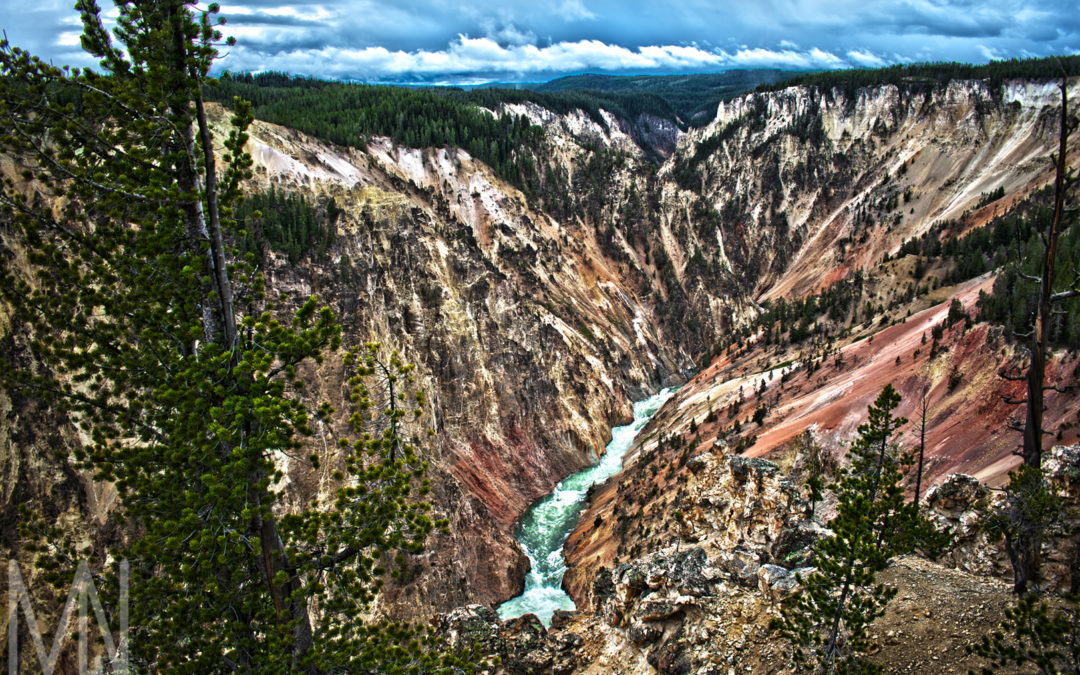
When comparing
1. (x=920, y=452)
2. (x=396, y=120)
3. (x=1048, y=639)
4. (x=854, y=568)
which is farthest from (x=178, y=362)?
(x=396, y=120)

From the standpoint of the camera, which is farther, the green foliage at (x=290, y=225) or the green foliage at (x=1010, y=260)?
the green foliage at (x=290, y=225)

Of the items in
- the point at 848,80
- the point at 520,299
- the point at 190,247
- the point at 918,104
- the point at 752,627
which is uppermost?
the point at 848,80

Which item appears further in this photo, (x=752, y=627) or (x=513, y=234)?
A: (x=513, y=234)

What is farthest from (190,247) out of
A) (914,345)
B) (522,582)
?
(914,345)

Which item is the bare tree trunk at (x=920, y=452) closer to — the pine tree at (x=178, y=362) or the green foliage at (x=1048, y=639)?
the green foliage at (x=1048, y=639)

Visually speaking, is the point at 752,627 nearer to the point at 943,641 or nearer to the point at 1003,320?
the point at 943,641

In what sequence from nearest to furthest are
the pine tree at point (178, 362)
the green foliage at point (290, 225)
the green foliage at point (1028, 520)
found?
the pine tree at point (178, 362) → the green foliage at point (1028, 520) → the green foliage at point (290, 225)

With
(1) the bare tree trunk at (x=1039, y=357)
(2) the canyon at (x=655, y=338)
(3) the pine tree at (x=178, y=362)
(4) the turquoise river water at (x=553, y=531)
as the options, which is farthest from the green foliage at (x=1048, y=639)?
(4) the turquoise river water at (x=553, y=531)
